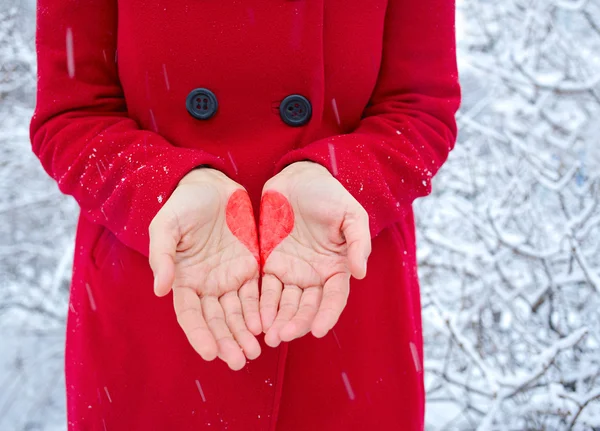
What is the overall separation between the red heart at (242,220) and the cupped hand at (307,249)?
16 millimetres

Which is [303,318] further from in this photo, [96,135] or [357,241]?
[96,135]

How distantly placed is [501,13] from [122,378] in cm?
292

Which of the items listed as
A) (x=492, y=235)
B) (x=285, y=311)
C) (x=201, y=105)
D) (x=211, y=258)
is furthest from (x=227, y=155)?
(x=492, y=235)

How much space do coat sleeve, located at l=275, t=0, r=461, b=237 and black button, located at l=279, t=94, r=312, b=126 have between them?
6 centimetres

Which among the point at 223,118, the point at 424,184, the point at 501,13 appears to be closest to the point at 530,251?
the point at 501,13

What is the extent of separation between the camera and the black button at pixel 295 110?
42.1 inches

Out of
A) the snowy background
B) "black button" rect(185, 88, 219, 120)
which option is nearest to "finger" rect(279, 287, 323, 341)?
"black button" rect(185, 88, 219, 120)

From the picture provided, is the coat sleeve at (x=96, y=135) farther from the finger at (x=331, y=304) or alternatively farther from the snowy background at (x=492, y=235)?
the snowy background at (x=492, y=235)

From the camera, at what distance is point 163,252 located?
2.69 feet

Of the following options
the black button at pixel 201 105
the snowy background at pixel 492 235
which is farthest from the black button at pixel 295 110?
A: the snowy background at pixel 492 235

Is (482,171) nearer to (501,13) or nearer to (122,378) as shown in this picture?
(501,13)

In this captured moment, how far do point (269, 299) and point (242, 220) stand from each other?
16 cm

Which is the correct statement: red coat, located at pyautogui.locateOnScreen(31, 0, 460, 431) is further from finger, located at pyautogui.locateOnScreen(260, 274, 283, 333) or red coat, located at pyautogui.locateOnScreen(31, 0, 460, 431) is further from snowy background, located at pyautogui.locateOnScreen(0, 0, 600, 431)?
Result: snowy background, located at pyautogui.locateOnScreen(0, 0, 600, 431)

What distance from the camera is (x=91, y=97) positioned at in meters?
1.10
